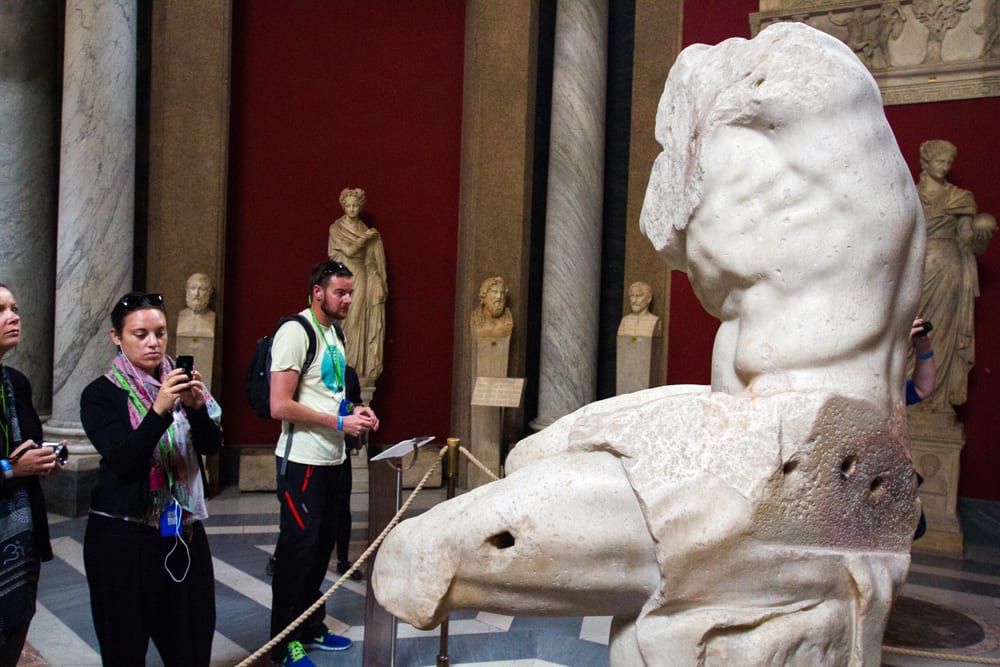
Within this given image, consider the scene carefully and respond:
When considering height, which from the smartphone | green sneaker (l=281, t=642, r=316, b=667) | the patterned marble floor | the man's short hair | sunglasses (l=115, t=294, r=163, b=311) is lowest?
the patterned marble floor

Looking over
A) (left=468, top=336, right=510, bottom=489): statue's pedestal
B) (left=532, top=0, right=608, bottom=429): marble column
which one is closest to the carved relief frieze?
(left=532, top=0, right=608, bottom=429): marble column

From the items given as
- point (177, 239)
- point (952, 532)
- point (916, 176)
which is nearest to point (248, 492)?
point (177, 239)

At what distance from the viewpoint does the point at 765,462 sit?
4.67ft

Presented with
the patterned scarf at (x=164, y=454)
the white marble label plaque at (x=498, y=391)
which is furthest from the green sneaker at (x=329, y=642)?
the white marble label plaque at (x=498, y=391)

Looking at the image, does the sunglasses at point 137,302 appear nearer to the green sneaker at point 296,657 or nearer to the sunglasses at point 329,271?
the sunglasses at point 329,271

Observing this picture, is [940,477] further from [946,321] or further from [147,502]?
[147,502]

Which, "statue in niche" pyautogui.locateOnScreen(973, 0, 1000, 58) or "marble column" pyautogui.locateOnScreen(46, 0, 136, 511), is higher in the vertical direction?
"statue in niche" pyautogui.locateOnScreen(973, 0, 1000, 58)

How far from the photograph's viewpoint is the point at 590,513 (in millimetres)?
1493

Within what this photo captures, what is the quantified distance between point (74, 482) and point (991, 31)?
7.53 meters

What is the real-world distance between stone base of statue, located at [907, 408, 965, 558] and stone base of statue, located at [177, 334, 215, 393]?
5442 millimetres

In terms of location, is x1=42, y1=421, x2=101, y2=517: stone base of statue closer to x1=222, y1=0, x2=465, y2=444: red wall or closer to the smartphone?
x1=222, y1=0, x2=465, y2=444: red wall

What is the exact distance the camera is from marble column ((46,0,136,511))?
6.45 m

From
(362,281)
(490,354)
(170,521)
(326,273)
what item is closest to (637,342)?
(490,354)

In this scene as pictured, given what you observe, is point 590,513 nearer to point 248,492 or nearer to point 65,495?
point 65,495
